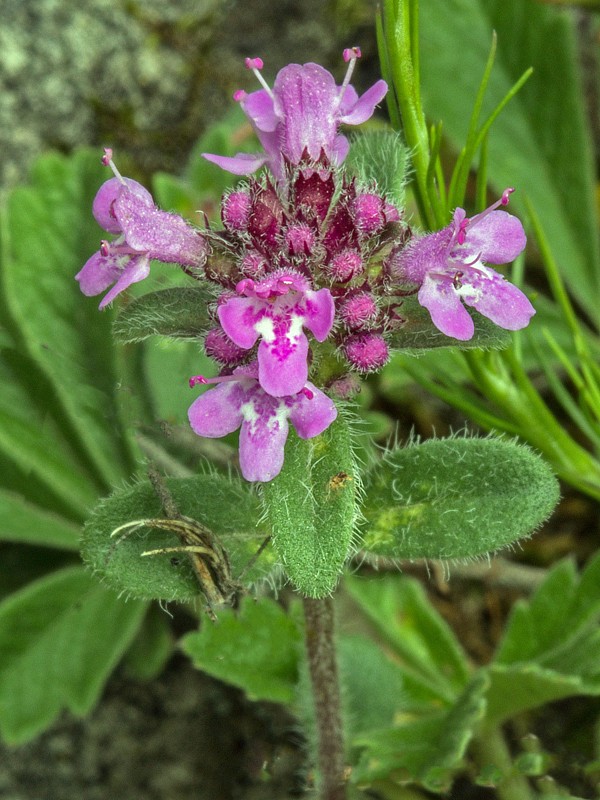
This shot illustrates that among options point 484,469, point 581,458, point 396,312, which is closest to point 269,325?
point 396,312

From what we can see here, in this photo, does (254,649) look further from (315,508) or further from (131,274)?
(131,274)

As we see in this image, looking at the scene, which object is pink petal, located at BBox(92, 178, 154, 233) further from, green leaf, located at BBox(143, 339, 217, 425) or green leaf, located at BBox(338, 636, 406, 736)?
green leaf, located at BBox(338, 636, 406, 736)

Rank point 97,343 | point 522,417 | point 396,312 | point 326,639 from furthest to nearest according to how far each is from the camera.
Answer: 1. point 97,343
2. point 522,417
3. point 326,639
4. point 396,312

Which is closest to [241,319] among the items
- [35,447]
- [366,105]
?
[366,105]

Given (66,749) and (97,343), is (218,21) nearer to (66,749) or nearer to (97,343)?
(97,343)

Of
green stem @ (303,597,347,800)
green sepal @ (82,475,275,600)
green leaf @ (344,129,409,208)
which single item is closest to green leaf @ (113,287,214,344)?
green sepal @ (82,475,275,600)

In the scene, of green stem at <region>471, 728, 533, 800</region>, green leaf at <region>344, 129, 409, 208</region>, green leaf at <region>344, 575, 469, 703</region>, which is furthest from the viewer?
green leaf at <region>344, 575, 469, 703</region>

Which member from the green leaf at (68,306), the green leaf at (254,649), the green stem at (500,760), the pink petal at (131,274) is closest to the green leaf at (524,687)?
the green stem at (500,760)
